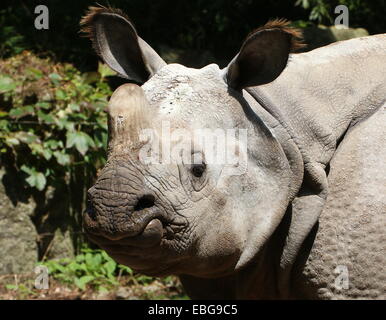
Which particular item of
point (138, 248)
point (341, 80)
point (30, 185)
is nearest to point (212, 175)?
point (138, 248)

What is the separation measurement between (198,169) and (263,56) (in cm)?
64

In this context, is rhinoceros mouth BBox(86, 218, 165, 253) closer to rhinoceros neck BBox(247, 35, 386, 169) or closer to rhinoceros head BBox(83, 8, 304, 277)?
rhinoceros head BBox(83, 8, 304, 277)

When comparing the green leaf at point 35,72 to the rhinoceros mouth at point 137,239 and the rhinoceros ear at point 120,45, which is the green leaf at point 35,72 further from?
the rhinoceros mouth at point 137,239

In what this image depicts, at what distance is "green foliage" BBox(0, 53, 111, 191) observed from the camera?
22.6 ft

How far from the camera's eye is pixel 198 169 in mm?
3244

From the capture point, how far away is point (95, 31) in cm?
377

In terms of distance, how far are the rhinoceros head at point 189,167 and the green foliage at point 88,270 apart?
352cm

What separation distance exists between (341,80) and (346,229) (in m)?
0.72

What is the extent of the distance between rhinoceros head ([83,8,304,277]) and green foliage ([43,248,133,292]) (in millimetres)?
3525

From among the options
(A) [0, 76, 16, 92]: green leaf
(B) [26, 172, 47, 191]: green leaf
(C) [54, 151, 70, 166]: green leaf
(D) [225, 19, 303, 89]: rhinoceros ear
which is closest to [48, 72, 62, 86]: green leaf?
(A) [0, 76, 16, 92]: green leaf

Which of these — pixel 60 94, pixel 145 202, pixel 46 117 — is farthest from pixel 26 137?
pixel 145 202

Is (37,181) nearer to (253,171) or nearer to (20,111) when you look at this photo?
(20,111)

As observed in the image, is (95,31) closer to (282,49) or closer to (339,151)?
(282,49)

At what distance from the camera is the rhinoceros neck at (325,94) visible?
3.64 metres
